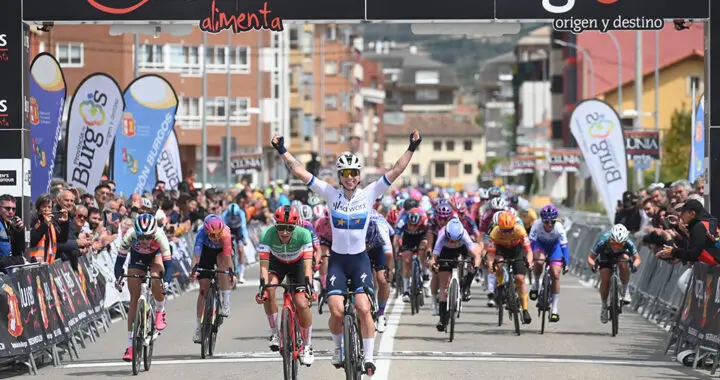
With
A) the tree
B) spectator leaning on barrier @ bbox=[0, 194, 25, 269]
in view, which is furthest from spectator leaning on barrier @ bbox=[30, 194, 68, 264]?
the tree

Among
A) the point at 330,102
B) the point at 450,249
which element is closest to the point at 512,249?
the point at 450,249

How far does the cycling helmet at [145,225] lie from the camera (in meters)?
15.2

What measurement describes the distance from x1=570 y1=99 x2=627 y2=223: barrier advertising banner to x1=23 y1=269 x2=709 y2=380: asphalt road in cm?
749

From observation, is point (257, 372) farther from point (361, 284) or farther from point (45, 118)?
point (45, 118)

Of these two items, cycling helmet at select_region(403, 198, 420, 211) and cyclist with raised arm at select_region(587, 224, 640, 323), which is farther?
cycling helmet at select_region(403, 198, 420, 211)

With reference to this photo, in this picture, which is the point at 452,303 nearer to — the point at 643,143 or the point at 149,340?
the point at 149,340

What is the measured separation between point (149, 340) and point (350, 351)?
124 inches

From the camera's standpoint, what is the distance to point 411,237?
22.5m

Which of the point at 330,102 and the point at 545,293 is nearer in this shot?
the point at 545,293

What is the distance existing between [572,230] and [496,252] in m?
17.7

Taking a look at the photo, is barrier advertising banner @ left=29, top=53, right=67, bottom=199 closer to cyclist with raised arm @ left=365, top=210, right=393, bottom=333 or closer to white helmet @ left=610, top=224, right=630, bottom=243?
cyclist with raised arm @ left=365, top=210, right=393, bottom=333

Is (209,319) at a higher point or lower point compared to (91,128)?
lower

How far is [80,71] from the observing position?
7631 cm

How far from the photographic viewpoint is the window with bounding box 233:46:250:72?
8562 centimetres
